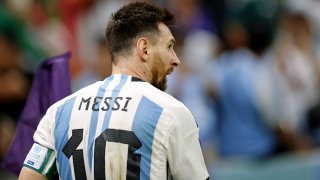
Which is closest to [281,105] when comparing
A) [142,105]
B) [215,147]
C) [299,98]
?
[299,98]

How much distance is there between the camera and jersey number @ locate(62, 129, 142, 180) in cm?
448

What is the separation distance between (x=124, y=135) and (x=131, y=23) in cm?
60

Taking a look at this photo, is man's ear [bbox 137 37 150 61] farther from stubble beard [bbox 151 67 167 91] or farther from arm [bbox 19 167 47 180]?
arm [bbox 19 167 47 180]

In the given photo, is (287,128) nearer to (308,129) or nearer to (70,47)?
(308,129)

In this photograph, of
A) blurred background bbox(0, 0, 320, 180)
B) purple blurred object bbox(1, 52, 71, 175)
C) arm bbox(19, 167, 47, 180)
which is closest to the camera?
arm bbox(19, 167, 47, 180)

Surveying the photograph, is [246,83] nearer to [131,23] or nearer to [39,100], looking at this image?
[39,100]

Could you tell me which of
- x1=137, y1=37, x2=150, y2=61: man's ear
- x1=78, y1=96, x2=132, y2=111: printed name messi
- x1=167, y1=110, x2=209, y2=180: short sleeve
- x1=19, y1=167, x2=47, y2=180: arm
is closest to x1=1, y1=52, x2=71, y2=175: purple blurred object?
x1=19, y1=167, x2=47, y2=180: arm

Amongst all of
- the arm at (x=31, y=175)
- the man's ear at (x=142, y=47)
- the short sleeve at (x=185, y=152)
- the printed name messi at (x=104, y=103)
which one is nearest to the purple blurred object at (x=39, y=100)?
the arm at (x=31, y=175)

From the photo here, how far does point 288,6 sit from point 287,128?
2.35m

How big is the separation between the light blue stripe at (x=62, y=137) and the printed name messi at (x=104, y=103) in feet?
0.24

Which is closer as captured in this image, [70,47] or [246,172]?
[246,172]

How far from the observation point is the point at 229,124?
369 inches

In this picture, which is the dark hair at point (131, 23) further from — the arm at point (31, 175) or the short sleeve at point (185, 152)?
the arm at point (31, 175)

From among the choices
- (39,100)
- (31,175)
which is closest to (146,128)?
(31,175)
